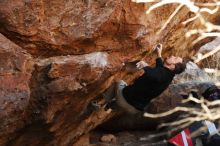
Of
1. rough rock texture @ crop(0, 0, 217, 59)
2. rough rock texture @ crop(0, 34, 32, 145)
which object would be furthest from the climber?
rough rock texture @ crop(0, 34, 32, 145)

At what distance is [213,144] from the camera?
24.2 ft

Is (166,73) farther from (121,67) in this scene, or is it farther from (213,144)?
(213,144)

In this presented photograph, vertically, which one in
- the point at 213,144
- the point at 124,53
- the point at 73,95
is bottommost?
the point at 213,144

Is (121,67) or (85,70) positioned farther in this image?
(121,67)

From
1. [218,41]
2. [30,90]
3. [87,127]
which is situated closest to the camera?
[30,90]

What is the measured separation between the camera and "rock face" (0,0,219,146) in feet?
18.0

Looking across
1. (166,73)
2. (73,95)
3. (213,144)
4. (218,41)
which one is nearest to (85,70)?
(73,95)

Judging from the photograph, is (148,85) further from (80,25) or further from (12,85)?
(12,85)

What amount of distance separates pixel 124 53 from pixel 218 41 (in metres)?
9.10

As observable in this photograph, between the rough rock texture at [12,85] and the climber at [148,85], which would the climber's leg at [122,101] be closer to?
the climber at [148,85]

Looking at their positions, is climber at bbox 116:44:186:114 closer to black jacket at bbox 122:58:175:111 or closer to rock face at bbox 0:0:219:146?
black jacket at bbox 122:58:175:111

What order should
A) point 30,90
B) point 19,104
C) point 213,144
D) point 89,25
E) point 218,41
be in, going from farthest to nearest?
1. point 218,41
2. point 213,144
3. point 89,25
4. point 30,90
5. point 19,104

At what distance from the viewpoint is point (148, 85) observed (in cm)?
675

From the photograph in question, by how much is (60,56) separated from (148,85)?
1.45 meters
